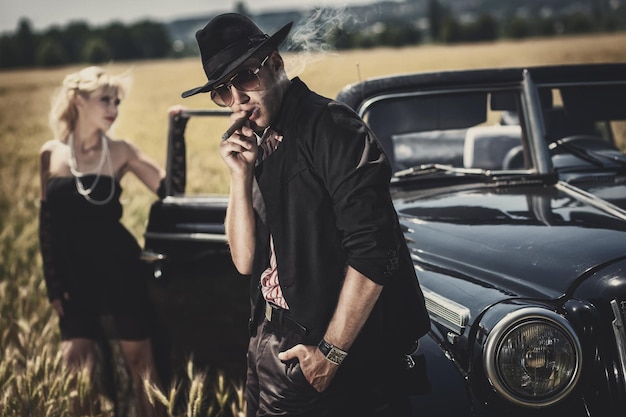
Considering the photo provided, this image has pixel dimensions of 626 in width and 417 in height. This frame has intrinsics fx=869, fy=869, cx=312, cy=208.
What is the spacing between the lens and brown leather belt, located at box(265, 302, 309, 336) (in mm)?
2268

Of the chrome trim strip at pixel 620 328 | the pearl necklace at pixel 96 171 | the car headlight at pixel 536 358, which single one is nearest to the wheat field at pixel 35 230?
the pearl necklace at pixel 96 171

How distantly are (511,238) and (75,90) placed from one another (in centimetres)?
237

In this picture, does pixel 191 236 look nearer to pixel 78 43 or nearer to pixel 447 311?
pixel 447 311

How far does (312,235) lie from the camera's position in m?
2.19

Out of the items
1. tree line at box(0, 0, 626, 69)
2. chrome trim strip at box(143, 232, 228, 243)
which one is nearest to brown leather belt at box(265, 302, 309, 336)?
chrome trim strip at box(143, 232, 228, 243)

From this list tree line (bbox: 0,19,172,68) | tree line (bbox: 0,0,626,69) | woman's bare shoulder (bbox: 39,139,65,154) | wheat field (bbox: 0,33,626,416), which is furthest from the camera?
tree line (bbox: 0,19,172,68)

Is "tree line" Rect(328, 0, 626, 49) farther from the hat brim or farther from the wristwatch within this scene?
the wristwatch

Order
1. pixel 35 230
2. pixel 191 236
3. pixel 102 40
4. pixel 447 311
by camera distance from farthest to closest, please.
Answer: pixel 102 40, pixel 35 230, pixel 191 236, pixel 447 311

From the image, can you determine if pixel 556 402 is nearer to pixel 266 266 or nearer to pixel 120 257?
pixel 266 266

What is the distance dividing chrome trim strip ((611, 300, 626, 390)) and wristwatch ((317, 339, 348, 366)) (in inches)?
33.8

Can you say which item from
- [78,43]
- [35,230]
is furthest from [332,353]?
[78,43]

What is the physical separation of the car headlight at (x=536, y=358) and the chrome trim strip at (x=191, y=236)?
1434 millimetres

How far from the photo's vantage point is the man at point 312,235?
2109mm

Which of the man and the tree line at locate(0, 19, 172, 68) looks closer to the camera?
the man
